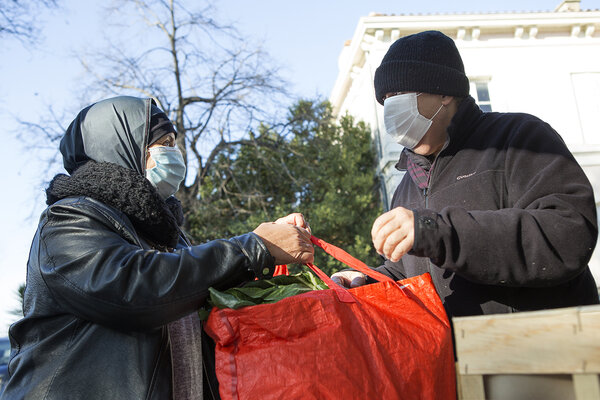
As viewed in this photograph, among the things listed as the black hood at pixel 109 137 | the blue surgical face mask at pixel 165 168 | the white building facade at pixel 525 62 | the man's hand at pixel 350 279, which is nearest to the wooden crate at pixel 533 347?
the man's hand at pixel 350 279

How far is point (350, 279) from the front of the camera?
8.00ft

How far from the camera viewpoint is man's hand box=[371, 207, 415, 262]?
5.50 feet

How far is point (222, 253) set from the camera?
5.92ft

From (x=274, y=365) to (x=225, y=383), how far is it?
0.16 m

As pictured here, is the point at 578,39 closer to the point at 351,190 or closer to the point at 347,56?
the point at 347,56

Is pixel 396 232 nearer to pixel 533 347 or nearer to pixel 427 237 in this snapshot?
pixel 427 237

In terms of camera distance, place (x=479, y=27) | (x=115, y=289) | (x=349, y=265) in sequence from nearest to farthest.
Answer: (x=115, y=289) < (x=349, y=265) < (x=479, y=27)

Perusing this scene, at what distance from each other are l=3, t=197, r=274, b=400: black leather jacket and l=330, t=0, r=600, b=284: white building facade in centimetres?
1237

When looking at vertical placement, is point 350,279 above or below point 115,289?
below

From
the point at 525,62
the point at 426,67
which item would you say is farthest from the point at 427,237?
the point at 525,62

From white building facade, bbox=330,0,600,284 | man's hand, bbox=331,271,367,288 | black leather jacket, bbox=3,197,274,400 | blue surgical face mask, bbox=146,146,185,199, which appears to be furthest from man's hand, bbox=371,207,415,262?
white building facade, bbox=330,0,600,284

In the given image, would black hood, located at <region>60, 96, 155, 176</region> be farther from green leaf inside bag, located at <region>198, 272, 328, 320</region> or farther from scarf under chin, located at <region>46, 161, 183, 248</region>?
green leaf inside bag, located at <region>198, 272, 328, 320</region>

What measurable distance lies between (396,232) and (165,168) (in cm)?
126

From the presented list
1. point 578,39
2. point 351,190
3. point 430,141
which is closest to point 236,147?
point 351,190
